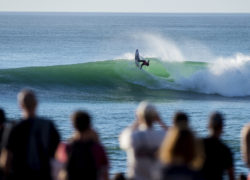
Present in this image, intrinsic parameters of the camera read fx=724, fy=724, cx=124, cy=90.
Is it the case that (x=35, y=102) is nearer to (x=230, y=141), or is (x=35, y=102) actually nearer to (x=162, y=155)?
(x=162, y=155)

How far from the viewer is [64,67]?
3372 cm

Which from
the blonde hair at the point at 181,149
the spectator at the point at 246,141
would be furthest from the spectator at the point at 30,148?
the blonde hair at the point at 181,149

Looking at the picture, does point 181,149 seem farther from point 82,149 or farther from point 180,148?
point 82,149

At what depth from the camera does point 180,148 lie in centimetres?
434

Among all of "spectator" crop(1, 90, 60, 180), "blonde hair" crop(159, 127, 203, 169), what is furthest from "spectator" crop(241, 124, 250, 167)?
"blonde hair" crop(159, 127, 203, 169)

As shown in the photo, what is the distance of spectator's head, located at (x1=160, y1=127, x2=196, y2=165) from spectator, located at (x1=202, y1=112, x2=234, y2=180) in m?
1.58

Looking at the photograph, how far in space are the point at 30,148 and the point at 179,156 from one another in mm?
2041

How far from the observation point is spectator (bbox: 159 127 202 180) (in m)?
4.32

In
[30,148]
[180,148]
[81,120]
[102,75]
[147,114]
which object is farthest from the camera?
[102,75]

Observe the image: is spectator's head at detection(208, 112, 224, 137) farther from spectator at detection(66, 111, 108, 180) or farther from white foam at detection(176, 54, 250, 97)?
white foam at detection(176, 54, 250, 97)

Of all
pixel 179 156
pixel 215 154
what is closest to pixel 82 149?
pixel 215 154

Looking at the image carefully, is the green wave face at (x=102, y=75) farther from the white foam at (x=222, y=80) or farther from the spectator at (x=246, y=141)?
the spectator at (x=246, y=141)

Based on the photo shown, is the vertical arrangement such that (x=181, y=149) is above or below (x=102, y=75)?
above

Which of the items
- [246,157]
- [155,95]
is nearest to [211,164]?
[246,157]
